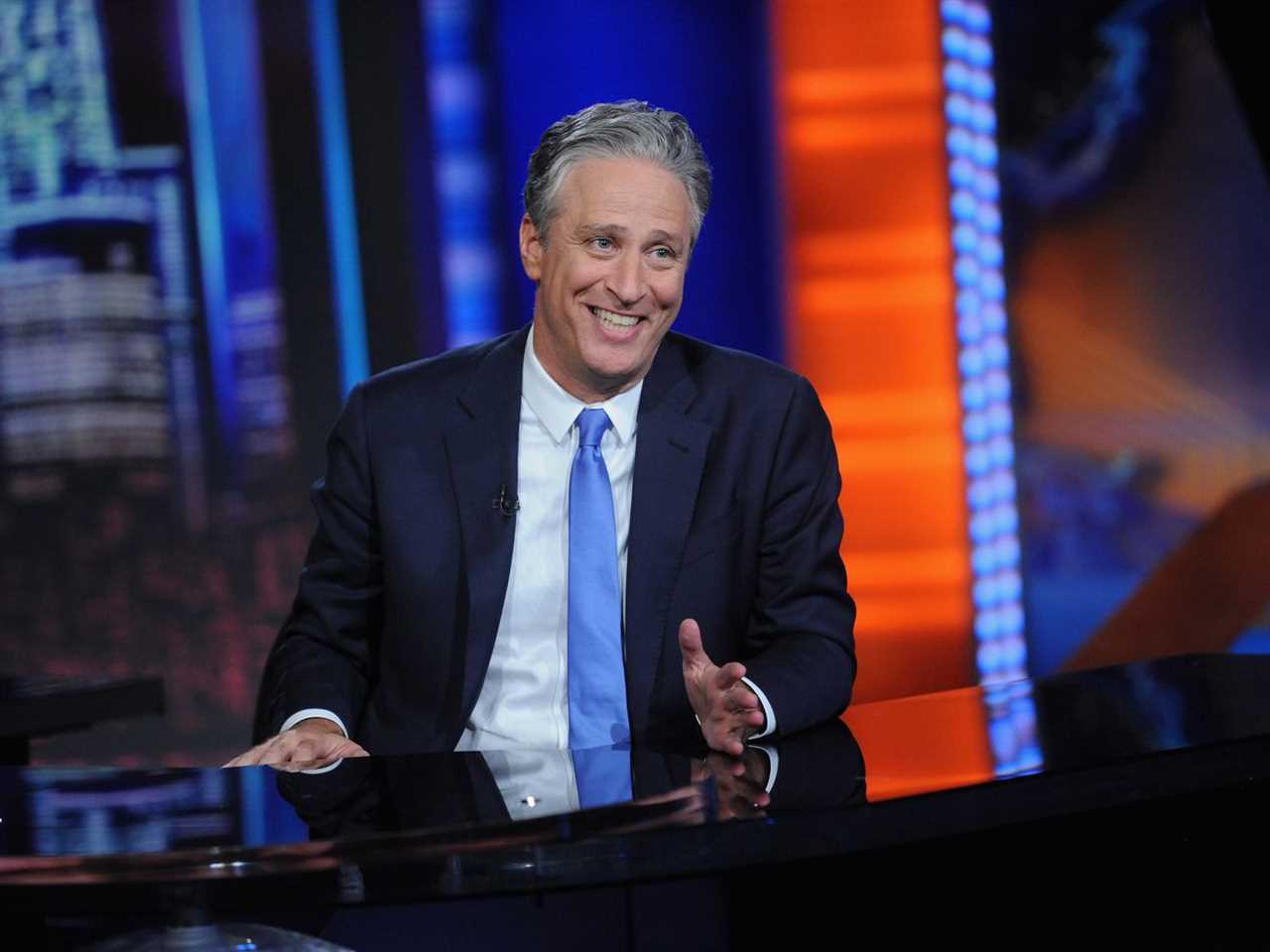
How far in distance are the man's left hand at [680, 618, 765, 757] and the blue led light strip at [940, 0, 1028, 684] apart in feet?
9.34

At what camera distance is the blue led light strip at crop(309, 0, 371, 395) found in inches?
163

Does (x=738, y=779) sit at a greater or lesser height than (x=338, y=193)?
lesser

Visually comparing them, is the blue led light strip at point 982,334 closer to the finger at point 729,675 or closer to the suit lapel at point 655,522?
the suit lapel at point 655,522

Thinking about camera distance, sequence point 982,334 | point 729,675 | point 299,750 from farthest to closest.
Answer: point 982,334, point 299,750, point 729,675

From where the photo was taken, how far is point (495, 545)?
1.92 metres

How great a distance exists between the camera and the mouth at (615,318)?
1964 mm

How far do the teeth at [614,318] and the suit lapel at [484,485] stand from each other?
0.16 metres

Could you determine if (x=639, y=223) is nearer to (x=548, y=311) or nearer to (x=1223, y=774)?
(x=548, y=311)

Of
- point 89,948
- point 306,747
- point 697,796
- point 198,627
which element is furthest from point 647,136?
point 198,627

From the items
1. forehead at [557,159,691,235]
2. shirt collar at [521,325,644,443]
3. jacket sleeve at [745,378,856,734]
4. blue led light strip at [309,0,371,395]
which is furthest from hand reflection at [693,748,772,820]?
blue led light strip at [309,0,371,395]

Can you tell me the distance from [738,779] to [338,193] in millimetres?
3184

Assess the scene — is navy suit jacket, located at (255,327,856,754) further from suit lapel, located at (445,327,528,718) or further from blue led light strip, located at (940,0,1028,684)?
blue led light strip, located at (940,0,1028,684)

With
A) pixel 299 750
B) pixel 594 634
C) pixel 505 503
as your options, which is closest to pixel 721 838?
pixel 299 750

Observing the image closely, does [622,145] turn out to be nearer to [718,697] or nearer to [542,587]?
[542,587]
